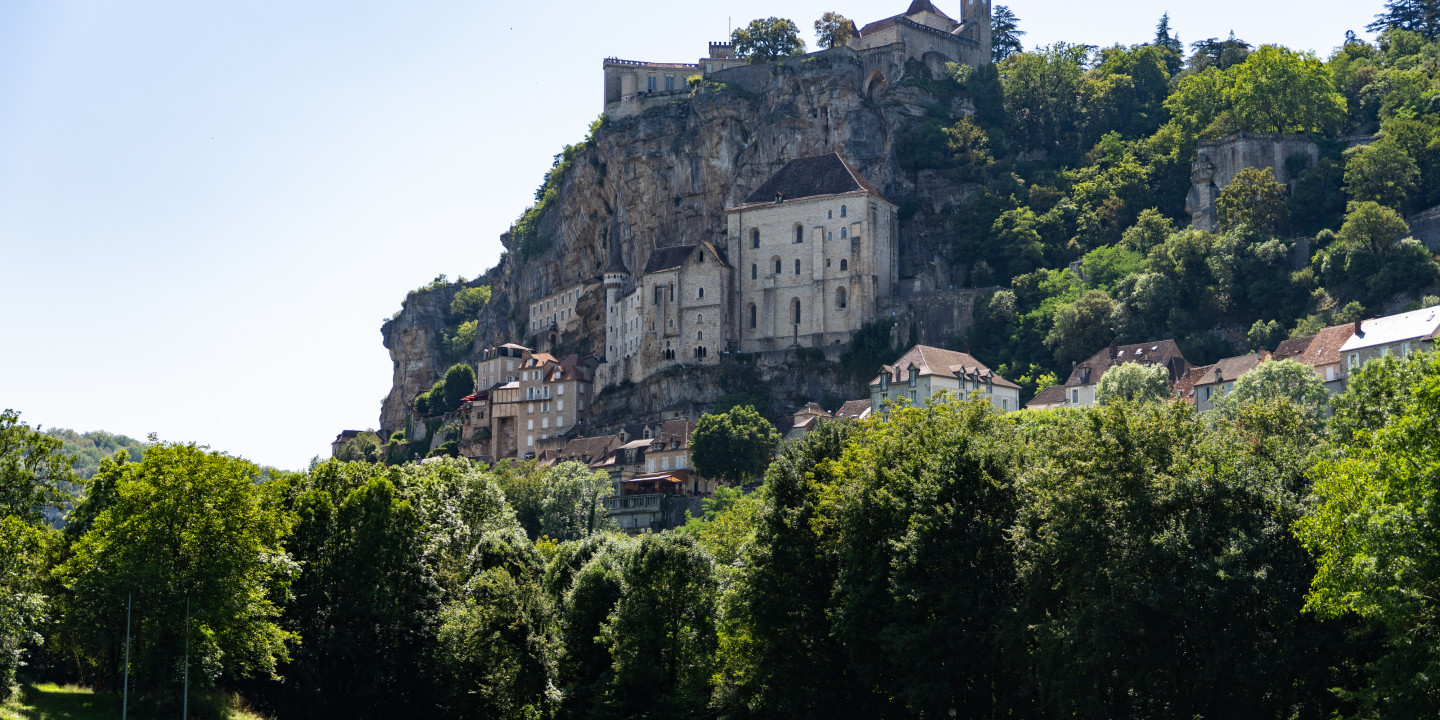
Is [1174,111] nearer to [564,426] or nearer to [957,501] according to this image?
[564,426]

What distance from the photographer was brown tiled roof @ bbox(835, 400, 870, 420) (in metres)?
95.1

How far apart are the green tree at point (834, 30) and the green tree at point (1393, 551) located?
10345 centimetres

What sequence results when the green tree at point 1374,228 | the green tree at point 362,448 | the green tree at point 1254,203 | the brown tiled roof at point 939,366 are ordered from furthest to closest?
the green tree at point 362,448, the green tree at point 1254,203, the brown tiled roof at point 939,366, the green tree at point 1374,228

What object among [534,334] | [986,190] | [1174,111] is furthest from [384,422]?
[1174,111]

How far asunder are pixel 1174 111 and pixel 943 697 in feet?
287

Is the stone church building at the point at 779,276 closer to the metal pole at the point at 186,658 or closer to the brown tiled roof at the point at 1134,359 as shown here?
the brown tiled roof at the point at 1134,359

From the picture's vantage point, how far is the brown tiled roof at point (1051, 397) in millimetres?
90812

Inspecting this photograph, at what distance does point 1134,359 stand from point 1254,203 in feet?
52.8

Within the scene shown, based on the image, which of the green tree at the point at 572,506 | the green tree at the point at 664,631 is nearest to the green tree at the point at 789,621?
the green tree at the point at 664,631

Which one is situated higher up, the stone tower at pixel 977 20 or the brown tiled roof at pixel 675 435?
the stone tower at pixel 977 20

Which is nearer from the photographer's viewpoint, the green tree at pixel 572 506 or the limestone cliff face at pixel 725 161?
the green tree at pixel 572 506

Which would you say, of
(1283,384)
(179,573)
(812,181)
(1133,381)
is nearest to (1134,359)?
(1133,381)

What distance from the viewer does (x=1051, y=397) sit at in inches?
3602

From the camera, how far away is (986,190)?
378 ft
